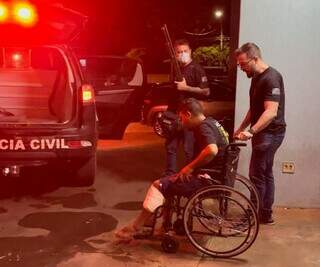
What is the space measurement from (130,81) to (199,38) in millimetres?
19471

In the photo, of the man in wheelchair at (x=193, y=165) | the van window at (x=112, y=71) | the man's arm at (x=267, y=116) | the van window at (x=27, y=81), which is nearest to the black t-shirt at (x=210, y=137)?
the man in wheelchair at (x=193, y=165)

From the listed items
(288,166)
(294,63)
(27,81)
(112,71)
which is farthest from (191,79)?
(112,71)

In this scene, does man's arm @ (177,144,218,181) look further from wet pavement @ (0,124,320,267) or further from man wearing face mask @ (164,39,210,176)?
man wearing face mask @ (164,39,210,176)

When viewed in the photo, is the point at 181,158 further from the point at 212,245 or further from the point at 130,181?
the point at 212,245

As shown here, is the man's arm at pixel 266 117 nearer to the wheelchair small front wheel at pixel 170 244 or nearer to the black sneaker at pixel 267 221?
the black sneaker at pixel 267 221

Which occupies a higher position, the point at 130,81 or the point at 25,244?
the point at 130,81

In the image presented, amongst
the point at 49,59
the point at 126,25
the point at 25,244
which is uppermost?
the point at 126,25

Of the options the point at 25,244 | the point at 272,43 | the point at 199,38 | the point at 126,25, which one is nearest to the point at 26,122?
the point at 25,244

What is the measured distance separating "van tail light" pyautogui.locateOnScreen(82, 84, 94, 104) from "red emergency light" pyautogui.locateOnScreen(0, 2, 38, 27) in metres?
0.98

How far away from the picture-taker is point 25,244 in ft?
16.4

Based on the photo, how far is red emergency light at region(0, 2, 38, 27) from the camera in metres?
5.49

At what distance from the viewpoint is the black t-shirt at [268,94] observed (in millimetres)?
5180

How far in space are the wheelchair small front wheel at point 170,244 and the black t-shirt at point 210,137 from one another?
2.25ft

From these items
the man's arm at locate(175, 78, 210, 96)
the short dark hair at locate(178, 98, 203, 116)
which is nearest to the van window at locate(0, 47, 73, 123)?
the man's arm at locate(175, 78, 210, 96)
